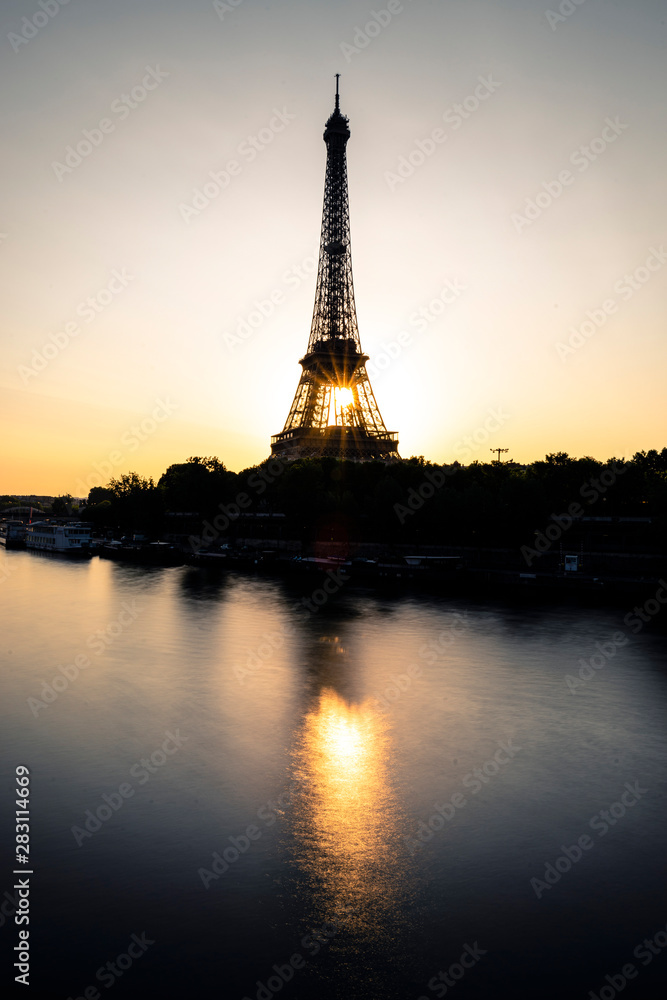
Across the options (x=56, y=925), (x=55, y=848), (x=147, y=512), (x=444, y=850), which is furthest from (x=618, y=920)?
(x=147, y=512)

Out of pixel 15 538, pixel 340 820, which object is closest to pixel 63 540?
pixel 15 538

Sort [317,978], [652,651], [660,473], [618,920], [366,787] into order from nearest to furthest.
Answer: [317,978], [618,920], [366,787], [652,651], [660,473]

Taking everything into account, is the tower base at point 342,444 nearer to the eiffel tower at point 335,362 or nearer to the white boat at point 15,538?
the eiffel tower at point 335,362

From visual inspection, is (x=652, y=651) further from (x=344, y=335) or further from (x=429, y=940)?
(x=344, y=335)

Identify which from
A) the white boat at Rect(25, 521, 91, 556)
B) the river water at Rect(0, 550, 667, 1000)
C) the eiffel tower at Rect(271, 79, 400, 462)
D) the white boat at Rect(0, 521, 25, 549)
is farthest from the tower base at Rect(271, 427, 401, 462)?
the river water at Rect(0, 550, 667, 1000)

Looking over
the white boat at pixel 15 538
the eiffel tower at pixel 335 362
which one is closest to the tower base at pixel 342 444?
the eiffel tower at pixel 335 362

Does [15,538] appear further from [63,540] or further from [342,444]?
[342,444]
